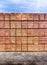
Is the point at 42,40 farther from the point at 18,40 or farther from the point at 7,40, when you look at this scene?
the point at 7,40

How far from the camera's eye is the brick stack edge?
887 centimetres

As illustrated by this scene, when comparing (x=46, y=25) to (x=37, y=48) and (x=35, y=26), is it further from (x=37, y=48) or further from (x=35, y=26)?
(x=37, y=48)

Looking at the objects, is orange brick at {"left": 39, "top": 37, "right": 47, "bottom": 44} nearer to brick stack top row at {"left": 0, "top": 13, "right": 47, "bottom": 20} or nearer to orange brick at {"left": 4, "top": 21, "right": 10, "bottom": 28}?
brick stack top row at {"left": 0, "top": 13, "right": 47, "bottom": 20}

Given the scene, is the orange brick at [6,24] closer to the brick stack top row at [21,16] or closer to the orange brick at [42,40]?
the brick stack top row at [21,16]

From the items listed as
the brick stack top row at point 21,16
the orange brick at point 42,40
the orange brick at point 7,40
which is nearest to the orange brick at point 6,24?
the brick stack top row at point 21,16

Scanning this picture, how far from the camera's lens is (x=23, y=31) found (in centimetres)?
889

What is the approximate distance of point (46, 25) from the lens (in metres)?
8.95

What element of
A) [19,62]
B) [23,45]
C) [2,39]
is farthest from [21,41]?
[19,62]

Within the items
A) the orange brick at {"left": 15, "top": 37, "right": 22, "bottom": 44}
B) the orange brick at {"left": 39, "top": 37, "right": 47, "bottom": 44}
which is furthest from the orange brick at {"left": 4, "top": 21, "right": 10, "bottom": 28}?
the orange brick at {"left": 39, "top": 37, "right": 47, "bottom": 44}

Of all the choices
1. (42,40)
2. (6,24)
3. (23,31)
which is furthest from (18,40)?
(42,40)

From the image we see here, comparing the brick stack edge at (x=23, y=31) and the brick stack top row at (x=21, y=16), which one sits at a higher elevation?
the brick stack top row at (x=21, y=16)

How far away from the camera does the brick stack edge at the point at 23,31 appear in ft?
29.1

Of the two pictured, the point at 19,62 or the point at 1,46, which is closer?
the point at 19,62

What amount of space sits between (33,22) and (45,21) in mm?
496
